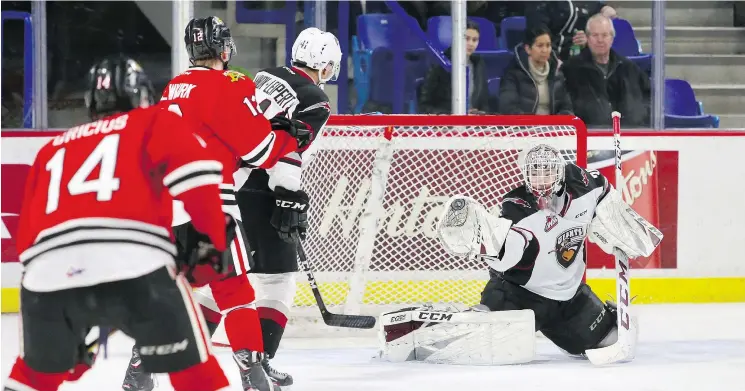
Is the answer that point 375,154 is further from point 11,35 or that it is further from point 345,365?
point 11,35

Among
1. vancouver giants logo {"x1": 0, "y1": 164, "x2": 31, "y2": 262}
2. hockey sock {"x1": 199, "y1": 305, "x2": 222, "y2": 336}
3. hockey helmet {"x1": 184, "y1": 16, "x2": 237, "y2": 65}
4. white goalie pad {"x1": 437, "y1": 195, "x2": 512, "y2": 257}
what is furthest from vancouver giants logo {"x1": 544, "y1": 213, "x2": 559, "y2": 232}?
vancouver giants logo {"x1": 0, "y1": 164, "x2": 31, "y2": 262}

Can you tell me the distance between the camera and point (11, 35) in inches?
222

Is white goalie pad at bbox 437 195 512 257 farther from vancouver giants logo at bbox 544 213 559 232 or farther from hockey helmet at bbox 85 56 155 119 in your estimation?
hockey helmet at bbox 85 56 155 119

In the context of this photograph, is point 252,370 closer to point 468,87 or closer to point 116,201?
point 116,201

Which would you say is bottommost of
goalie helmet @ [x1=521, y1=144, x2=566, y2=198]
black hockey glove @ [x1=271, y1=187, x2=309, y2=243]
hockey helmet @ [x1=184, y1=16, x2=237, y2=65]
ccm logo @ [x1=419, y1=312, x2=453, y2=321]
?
ccm logo @ [x1=419, y1=312, x2=453, y2=321]

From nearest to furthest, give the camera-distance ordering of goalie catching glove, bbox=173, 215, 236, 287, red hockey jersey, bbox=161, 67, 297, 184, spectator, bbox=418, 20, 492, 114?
goalie catching glove, bbox=173, 215, 236, 287
red hockey jersey, bbox=161, 67, 297, 184
spectator, bbox=418, 20, 492, 114

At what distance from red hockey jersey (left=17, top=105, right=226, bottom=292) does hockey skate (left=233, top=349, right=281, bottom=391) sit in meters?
1.01

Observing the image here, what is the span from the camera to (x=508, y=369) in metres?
3.92

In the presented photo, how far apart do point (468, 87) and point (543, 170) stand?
195 cm

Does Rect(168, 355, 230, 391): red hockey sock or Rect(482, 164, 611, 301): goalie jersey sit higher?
Rect(482, 164, 611, 301): goalie jersey

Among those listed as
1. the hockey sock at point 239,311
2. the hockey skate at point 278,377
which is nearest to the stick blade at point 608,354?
the hockey skate at point 278,377

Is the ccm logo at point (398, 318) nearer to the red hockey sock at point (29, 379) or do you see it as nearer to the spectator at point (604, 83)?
the red hockey sock at point (29, 379)

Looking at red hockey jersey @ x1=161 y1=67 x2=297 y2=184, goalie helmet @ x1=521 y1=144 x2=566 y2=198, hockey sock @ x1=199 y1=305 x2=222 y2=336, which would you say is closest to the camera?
red hockey jersey @ x1=161 y1=67 x2=297 y2=184

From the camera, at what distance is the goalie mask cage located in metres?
4.77
